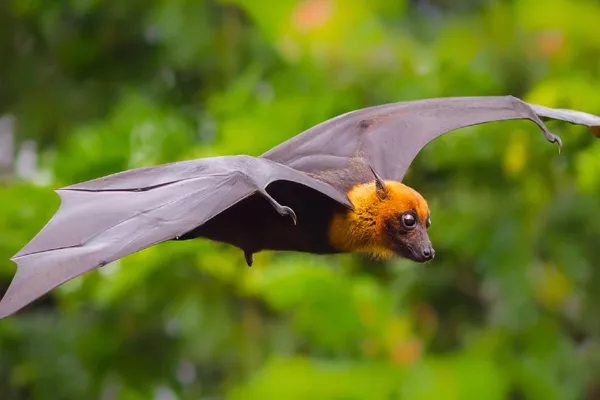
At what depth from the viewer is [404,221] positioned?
4.45 feet

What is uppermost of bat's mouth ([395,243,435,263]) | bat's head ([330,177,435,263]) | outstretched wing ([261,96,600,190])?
outstretched wing ([261,96,600,190])

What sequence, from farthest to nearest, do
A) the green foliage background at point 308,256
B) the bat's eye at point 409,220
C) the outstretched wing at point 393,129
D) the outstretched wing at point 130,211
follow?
the green foliage background at point 308,256, the outstretched wing at point 393,129, the bat's eye at point 409,220, the outstretched wing at point 130,211

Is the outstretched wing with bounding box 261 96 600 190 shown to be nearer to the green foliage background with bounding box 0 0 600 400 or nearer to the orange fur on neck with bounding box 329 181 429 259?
the orange fur on neck with bounding box 329 181 429 259

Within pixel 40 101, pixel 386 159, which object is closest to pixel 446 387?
pixel 386 159

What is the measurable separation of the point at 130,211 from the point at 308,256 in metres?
1.92

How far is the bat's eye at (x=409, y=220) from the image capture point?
4.43 feet

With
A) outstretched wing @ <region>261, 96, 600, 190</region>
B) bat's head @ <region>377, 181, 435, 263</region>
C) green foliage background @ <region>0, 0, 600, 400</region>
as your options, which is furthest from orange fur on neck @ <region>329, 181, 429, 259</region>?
green foliage background @ <region>0, 0, 600, 400</region>

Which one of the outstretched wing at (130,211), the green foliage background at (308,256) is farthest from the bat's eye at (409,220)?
the green foliage background at (308,256)

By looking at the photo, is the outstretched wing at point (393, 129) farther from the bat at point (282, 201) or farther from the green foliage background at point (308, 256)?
the green foliage background at point (308, 256)

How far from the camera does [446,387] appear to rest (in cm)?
256

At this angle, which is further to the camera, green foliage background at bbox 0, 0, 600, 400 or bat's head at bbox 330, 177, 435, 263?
green foliage background at bbox 0, 0, 600, 400

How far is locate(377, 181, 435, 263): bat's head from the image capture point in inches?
53.4

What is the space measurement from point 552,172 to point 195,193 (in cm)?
175

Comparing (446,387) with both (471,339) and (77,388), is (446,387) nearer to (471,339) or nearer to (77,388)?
(471,339)
